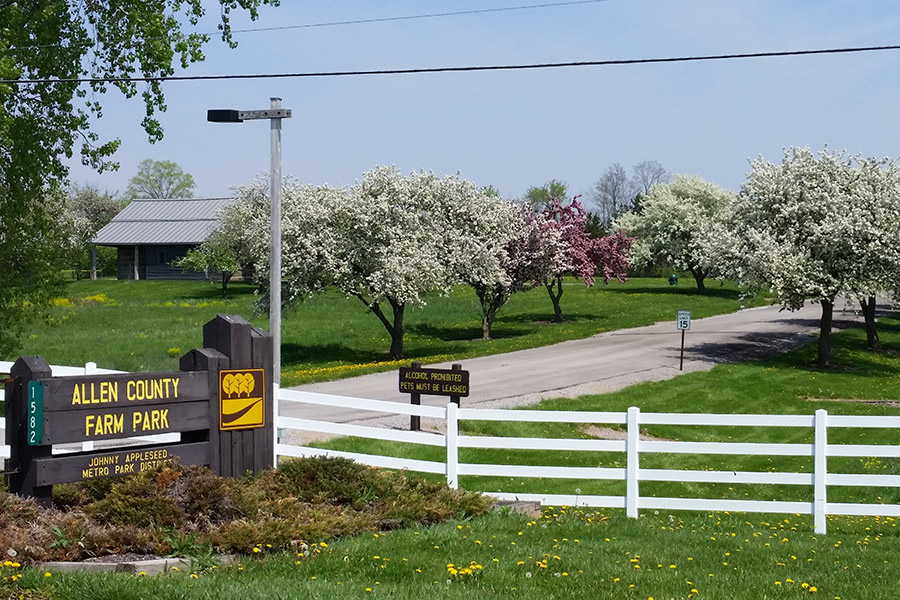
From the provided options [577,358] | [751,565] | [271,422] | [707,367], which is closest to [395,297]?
[577,358]

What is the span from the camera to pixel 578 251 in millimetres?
51906

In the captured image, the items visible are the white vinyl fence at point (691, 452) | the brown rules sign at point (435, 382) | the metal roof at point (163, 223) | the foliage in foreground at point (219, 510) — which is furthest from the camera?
the metal roof at point (163, 223)

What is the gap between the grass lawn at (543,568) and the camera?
7.65 m

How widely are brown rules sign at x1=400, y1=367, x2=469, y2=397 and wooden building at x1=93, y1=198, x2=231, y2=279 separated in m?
70.5

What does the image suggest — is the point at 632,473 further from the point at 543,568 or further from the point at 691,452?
the point at 543,568

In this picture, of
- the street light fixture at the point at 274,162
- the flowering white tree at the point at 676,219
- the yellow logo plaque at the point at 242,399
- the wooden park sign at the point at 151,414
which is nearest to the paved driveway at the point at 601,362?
the street light fixture at the point at 274,162

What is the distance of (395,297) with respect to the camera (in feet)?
122

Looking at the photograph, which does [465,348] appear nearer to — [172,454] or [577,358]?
[577,358]

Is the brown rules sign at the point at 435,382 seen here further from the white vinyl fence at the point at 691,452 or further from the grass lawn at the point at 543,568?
the grass lawn at the point at 543,568

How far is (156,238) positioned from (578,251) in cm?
5225

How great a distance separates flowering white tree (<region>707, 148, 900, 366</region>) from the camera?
36.3 meters

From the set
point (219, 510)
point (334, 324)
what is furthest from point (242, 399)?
point (334, 324)

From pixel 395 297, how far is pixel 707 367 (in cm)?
1153

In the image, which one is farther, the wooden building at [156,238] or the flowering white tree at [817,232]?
the wooden building at [156,238]
